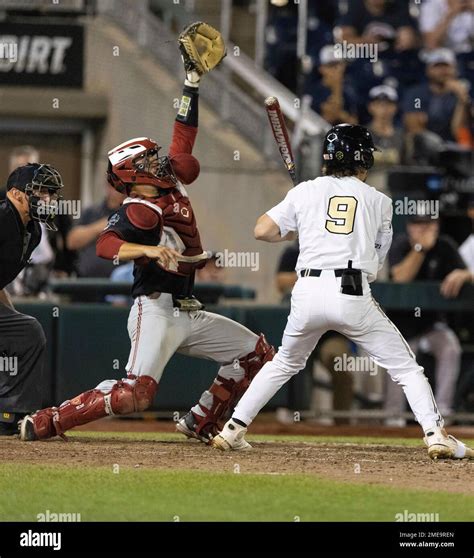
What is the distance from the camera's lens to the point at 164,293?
790 cm

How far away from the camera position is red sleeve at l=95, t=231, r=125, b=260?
752cm

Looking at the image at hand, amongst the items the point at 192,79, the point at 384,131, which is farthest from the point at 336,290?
the point at 384,131

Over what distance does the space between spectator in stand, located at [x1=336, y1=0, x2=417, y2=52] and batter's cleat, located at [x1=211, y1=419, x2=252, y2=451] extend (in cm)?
817

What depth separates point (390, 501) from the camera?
6184mm

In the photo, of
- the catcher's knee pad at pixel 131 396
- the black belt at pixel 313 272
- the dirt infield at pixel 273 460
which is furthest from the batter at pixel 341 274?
the catcher's knee pad at pixel 131 396

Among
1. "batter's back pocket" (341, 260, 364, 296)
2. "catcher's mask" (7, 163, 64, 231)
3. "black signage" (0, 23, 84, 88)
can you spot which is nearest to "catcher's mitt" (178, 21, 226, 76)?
"catcher's mask" (7, 163, 64, 231)

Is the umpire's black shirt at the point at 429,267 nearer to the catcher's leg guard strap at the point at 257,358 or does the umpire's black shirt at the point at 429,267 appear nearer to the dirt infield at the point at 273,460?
the dirt infield at the point at 273,460

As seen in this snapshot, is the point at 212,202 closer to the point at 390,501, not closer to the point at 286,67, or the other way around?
the point at 286,67

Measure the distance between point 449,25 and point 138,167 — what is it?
28.8 ft

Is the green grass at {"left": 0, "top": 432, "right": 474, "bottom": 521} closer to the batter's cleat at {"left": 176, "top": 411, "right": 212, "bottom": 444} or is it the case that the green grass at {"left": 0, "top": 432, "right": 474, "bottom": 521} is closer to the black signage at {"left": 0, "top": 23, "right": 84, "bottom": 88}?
the batter's cleat at {"left": 176, "top": 411, "right": 212, "bottom": 444}

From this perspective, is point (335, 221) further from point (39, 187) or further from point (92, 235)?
point (92, 235)
